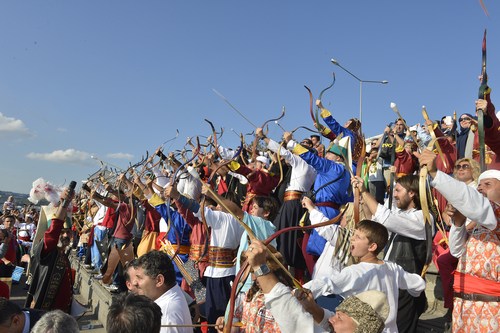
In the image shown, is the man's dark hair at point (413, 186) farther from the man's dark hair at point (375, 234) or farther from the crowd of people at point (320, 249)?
the man's dark hair at point (375, 234)

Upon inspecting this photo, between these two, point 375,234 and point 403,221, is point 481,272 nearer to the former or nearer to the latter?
point 375,234

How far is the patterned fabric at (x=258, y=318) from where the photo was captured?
8.70 ft

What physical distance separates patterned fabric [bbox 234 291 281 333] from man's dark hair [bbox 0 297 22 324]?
4.83 ft

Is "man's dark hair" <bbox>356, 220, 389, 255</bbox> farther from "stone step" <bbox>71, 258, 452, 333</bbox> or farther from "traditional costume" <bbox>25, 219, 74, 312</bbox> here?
"traditional costume" <bbox>25, 219, 74, 312</bbox>

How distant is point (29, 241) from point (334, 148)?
12350 millimetres

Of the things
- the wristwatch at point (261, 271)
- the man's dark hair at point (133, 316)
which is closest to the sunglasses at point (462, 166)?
the wristwatch at point (261, 271)

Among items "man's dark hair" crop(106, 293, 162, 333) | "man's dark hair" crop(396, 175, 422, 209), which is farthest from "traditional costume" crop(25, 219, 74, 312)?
"man's dark hair" crop(396, 175, 422, 209)

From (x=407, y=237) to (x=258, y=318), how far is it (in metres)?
1.92

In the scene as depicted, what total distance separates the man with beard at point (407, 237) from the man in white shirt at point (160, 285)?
5.47ft

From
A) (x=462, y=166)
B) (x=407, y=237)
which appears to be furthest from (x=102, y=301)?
(x=462, y=166)

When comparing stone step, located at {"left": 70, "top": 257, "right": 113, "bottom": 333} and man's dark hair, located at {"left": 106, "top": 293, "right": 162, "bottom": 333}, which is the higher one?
man's dark hair, located at {"left": 106, "top": 293, "right": 162, "bottom": 333}

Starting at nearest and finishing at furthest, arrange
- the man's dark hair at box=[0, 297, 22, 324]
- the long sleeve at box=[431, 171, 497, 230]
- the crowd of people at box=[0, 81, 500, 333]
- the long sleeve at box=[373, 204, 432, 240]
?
1. the crowd of people at box=[0, 81, 500, 333]
2. the long sleeve at box=[431, 171, 497, 230]
3. the man's dark hair at box=[0, 297, 22, 324]
4. the long sleeve at box=[373, 204, 432, 240]

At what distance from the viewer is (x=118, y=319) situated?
2271 millimetres

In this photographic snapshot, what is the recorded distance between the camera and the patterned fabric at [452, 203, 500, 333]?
289cm
